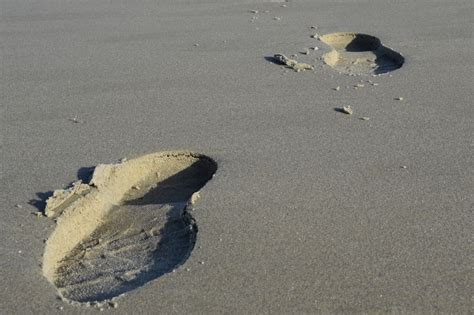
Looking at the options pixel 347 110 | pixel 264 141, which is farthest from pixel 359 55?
pixel 264 141

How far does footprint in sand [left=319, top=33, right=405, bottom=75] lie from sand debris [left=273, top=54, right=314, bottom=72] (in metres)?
0.20

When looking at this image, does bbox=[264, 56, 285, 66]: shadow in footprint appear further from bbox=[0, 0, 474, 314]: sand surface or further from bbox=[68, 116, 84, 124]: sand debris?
bbox=[68, 116, 84, 124]: sand debris

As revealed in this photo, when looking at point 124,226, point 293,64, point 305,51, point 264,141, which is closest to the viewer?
point 124,226

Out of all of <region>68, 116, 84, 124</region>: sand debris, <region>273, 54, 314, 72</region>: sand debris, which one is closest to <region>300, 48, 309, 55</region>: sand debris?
<region>273, 54, 314, 72</region>: sand debris

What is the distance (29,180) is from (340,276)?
1506mm

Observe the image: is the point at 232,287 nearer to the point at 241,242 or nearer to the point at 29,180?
the point at 241,242

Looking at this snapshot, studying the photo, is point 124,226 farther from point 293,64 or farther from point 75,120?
point 293,64

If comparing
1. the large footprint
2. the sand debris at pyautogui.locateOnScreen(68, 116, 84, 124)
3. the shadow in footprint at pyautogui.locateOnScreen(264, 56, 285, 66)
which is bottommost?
the large footprint

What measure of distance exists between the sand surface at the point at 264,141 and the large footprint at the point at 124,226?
8 cm

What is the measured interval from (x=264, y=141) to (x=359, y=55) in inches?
58.3

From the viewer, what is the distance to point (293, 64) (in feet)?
12.6

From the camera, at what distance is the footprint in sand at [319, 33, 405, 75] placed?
3871 mm

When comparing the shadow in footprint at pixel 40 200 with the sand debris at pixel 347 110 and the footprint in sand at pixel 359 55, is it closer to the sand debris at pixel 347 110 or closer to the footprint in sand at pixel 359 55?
the sand debris at pixel 347 110

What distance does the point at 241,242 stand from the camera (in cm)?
221
